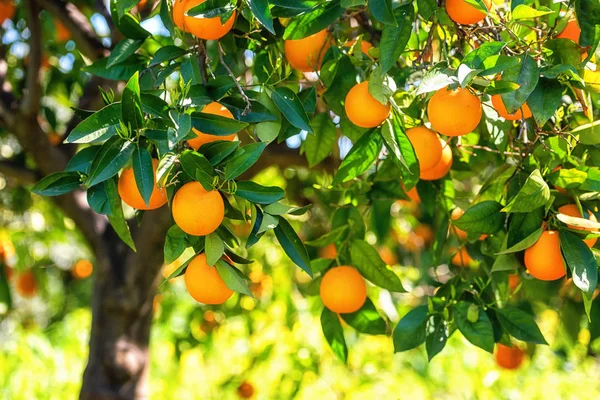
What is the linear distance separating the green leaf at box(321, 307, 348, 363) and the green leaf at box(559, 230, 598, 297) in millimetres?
479

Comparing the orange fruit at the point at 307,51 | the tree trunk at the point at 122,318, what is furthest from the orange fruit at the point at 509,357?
the orange fruit at the point at 307,51

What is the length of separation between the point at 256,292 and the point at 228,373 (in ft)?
1.32

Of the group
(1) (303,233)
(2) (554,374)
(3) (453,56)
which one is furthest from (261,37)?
(2) (554,374)

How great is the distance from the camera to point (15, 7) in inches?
87.1

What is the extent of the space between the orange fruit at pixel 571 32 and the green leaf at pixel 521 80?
0.18 metres

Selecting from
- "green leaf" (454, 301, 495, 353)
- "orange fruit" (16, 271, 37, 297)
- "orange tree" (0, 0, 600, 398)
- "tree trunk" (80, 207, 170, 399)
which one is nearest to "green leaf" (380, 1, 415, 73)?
"orange tree" (0, 0, 600, 398)

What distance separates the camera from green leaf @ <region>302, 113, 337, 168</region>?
1.31m

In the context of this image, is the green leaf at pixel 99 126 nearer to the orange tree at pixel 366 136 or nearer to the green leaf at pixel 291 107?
the orange tree at pixel 366 136

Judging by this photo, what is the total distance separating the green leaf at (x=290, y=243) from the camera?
3.32 feet

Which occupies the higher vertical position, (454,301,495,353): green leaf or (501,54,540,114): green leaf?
(501,54,540,114): green leaf

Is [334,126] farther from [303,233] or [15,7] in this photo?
[15,7]

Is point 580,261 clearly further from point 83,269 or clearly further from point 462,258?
point 83,269

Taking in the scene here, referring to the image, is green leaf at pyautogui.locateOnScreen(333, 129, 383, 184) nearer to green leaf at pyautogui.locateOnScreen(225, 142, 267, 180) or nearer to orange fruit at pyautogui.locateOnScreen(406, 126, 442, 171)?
orange fruit at pyautogui.locateOnScreen(406, 126, 442, 171)

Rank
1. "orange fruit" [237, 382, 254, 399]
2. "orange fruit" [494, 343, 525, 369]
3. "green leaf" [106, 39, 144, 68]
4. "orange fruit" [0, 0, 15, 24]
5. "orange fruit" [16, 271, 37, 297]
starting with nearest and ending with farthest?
1. "green leaf" [106, 39, 144, 68]
2. "orange fruit" [0, 0, 15, 24]
3. "orange fruit" [494, 343, 525, 369]
4. "orange fruit" [237, 382, 254, 399]
5. "orange fruit" [16, 271, 37, 297]
